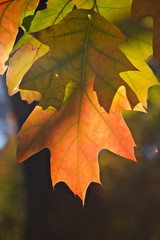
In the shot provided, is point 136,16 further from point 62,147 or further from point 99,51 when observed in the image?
point 62,147

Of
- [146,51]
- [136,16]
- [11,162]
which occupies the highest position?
[136,16]

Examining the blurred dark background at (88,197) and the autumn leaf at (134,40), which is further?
the blurred dark background at (88,197)

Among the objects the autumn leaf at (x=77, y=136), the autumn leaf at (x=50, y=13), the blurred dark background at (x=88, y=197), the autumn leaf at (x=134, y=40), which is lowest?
the blurred dark background at (x=88, y=197)

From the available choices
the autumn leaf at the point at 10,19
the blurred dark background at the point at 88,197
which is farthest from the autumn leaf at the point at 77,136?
the blurred dark background at the point at 88,197

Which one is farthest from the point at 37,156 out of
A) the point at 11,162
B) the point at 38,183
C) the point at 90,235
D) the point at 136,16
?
the point at 11,162

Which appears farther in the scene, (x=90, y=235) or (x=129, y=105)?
(x=90, y=235)

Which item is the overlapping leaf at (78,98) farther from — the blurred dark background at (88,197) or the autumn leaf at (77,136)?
the blurred dark background at (88,197)

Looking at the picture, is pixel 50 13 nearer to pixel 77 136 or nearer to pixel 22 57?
pixel 22 57
